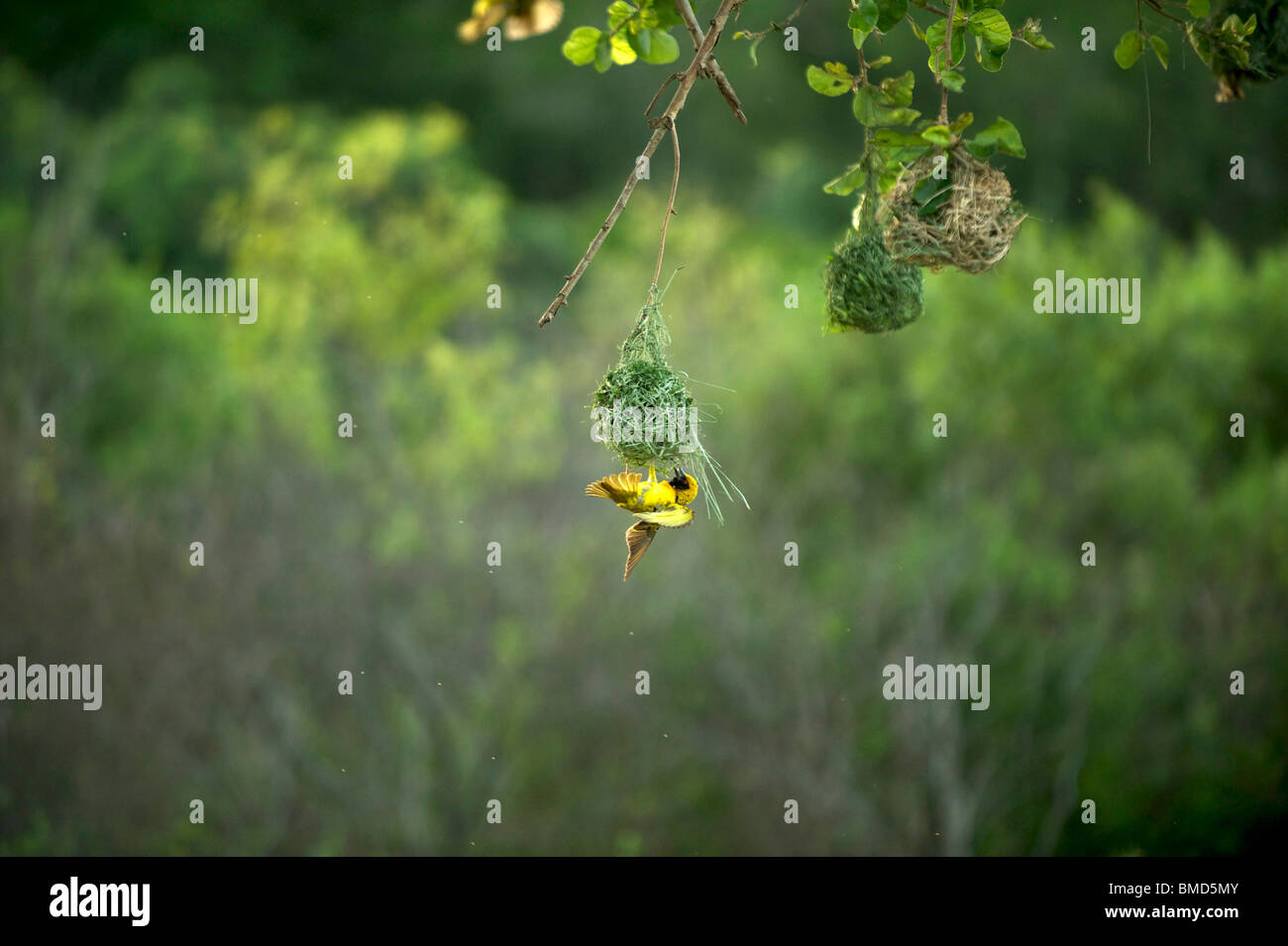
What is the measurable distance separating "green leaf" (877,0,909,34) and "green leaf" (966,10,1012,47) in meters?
0.09

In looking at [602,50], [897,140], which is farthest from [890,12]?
[602,50]

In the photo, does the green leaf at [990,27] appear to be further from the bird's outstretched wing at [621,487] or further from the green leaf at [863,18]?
the bird's outstretched wing at [621,487]

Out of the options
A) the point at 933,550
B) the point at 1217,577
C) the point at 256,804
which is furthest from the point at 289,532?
the point at 1217,577

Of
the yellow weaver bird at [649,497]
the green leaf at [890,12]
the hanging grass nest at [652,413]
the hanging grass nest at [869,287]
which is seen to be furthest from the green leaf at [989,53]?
the yellow weaver bird at [649,497]

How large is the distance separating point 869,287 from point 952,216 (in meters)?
0.21

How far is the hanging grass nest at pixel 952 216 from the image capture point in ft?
6.00

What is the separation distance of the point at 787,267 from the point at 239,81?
391 centimetres

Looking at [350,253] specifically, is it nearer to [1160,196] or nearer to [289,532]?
[289,532]

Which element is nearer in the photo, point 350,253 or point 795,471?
point 795,471

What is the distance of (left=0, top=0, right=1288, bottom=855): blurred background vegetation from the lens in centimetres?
605

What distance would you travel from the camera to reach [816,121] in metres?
8.50

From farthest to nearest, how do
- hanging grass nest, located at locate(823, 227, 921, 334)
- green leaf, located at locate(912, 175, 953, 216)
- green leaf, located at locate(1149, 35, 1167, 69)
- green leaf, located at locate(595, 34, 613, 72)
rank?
1. hanging grass nest, located at locate(823, 227, 921, 334)
2. green leaf, located at locate(912, 175, 953, 216)
3. green leaf, located at locate(1149, 35, 1167, 69)
4. green leaf, located at locate(595, 34, 613, 72)

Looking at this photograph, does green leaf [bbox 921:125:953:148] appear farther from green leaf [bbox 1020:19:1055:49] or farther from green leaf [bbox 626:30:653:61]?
green leaf [bbox 626:30:653:61]

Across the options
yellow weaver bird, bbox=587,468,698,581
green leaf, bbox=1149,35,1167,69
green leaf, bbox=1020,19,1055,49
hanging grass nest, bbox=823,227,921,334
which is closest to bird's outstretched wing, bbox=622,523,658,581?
yellow weaver bird, bbox=587,468,698,581
